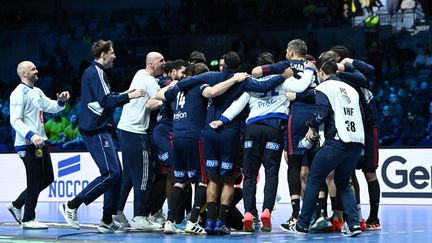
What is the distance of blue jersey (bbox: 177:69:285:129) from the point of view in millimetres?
11961

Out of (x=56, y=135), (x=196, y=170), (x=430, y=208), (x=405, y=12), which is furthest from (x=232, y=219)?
(x=405, y=12)

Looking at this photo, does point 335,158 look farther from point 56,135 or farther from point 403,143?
point 56,135

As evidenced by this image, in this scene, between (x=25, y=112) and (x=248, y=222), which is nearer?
(x=248, y=222)

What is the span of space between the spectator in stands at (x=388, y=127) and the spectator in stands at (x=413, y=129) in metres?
0.21

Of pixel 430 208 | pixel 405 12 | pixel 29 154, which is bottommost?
pixel 430 208

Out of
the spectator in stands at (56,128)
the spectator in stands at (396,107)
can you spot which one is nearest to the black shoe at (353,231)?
the spectator in stands at (396,107)

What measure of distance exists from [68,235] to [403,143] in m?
10.8

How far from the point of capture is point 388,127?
70.5 ft

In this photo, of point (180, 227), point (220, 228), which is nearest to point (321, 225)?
point (220, 228)

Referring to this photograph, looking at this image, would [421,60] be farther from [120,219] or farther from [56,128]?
[120,219]

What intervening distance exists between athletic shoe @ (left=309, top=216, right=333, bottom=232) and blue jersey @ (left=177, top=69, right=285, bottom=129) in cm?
168

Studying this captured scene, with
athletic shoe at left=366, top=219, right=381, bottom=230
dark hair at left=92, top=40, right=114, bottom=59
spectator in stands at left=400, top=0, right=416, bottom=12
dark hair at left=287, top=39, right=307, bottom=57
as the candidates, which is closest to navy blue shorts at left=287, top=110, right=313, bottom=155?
dark hair at left=287, top=39, right=307, bottom=57

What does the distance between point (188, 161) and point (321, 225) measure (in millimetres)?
1994

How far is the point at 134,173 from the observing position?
1271 centimetres
